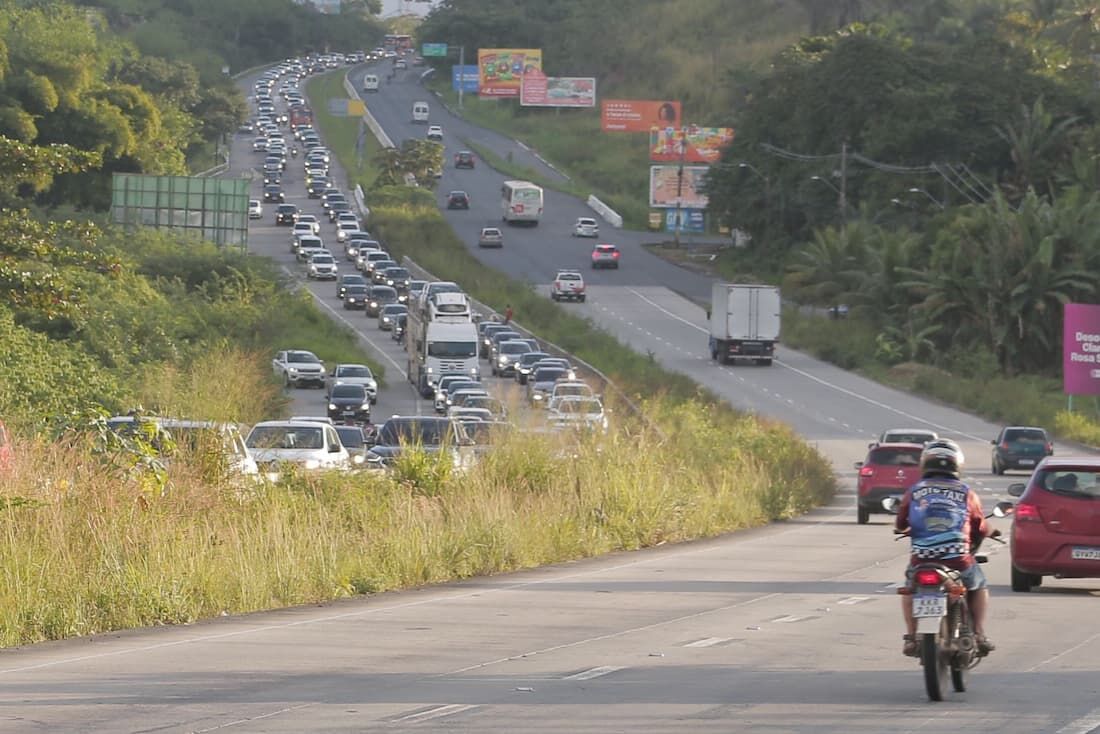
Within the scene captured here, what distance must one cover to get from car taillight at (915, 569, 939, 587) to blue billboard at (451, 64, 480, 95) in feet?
536

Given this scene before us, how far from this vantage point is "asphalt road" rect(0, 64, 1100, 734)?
11867 mm

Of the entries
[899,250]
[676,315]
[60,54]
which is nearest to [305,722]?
[899,250]

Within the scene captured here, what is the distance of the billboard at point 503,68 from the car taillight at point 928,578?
144 meters

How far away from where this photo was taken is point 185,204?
86.4m

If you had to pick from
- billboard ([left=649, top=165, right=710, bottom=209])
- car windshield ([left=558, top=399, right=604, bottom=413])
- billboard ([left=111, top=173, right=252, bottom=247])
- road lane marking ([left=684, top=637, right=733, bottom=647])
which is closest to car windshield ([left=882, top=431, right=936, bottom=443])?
car windshield ([left=558, top=399, right=604, bottom=413])

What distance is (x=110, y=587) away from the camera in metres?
17.1

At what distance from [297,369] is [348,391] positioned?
766 centimetres

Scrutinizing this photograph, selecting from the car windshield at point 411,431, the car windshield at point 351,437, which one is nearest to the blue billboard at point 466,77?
the car windshield at point 351,437

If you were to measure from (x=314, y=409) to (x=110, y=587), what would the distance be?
43275 millimetres

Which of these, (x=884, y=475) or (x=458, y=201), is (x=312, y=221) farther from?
(x=884, y=475)

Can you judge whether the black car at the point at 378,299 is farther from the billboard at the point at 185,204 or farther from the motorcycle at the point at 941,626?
the motorcycle at the point at 941,626

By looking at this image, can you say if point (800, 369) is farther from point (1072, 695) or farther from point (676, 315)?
point (1072, 695)

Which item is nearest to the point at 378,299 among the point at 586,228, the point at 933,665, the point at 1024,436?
the point at 586,228

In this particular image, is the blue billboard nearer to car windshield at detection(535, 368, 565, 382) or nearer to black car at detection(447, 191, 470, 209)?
black car at detection(447, 191, 470, 209)
